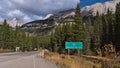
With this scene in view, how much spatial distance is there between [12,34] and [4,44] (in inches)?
274

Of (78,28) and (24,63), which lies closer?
(24,63)

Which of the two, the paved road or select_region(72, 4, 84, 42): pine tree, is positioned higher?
select_region(72, 4, 84, 42): pine tree

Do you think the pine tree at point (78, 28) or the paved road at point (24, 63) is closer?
the paved road at point (24, 63)

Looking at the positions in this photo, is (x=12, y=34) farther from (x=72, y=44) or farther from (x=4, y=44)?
(x=72, y=44)

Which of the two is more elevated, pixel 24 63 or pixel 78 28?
pixel 78 28

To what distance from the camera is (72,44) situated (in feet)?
123

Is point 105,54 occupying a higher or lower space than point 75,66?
higher

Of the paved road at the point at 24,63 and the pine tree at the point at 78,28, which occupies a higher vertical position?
the pine tree at the point at 78,28

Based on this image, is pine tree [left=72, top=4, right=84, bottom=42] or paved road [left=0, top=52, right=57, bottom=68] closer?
paved road [left=0, top=52, right=57, bottom=68]

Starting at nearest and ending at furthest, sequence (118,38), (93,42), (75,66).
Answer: (75,66) → (118,38) → (93,42)

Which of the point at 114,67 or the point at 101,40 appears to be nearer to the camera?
the point at 114,67

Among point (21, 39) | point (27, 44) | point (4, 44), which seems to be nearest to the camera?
point (4, 44)

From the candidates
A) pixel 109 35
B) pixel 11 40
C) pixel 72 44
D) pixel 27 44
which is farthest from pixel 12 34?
pixel 72 44

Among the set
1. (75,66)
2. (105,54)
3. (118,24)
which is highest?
(118,24)
